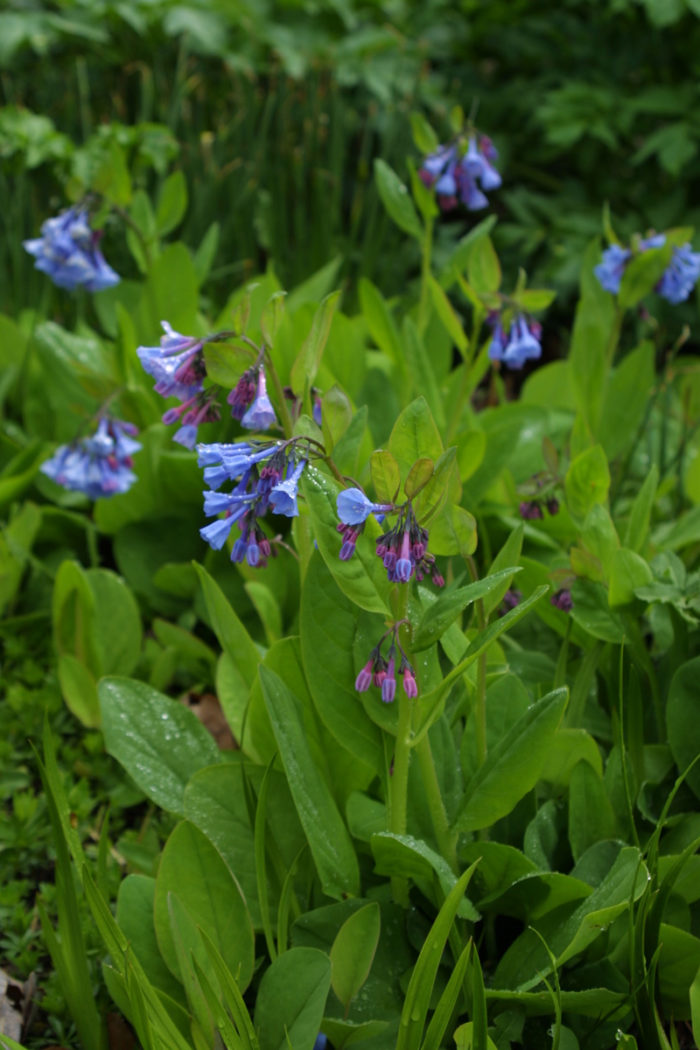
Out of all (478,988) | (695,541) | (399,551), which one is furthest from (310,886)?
(695,541)

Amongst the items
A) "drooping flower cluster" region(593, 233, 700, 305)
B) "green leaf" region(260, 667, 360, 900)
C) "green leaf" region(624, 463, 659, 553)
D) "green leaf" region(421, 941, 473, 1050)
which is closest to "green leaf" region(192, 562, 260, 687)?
"green leaf" region(260, 667, 360, 900)

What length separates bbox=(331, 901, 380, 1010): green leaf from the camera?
110 centimetres

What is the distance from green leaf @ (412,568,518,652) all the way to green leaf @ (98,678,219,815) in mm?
449

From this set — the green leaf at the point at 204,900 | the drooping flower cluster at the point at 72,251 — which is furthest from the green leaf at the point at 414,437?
the drooping flower cluster at the point at 72,251

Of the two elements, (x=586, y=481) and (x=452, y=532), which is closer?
(x=452, y=532)

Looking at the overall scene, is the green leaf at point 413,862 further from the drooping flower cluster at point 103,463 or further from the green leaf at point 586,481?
the drooping flower cluster at point 103,463

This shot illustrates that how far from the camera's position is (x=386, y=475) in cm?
100

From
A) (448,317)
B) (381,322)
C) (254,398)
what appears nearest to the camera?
(254,398)

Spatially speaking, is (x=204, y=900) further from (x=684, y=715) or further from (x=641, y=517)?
(x=641, y=517)

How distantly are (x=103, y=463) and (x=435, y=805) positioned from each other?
85cm

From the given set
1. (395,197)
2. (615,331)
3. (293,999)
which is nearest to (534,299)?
(615,331)

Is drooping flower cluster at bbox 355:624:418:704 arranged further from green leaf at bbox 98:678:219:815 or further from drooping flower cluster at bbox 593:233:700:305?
drooping flower cluster at bbox 593:233:700:305

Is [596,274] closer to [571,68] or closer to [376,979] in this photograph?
[376,979]

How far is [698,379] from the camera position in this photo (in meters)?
2.02
